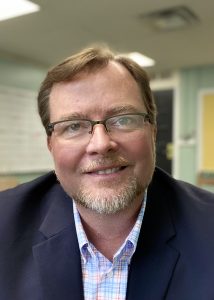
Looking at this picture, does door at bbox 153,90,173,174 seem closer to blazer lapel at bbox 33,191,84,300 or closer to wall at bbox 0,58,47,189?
wall at bbox 0,58,47,189

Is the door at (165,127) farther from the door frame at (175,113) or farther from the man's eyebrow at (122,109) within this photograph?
the man's eyebrow at (122,109)

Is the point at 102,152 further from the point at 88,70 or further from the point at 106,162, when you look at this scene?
the point at 88,70

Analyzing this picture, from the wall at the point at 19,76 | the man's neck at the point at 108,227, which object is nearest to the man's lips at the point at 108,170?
the man's neck at the point at 108,227

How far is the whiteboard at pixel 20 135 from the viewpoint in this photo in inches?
155

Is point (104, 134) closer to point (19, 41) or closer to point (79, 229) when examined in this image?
point (79, 229)

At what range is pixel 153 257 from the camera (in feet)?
2.97

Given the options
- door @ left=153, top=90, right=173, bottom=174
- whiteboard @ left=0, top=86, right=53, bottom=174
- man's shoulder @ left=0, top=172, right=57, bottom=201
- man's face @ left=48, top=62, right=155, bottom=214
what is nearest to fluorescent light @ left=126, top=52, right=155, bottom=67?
door @ left=153, top=90, right=173, bottom=174

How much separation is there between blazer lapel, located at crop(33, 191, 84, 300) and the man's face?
0.12 meters

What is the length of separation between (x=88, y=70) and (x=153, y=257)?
19.6 inches

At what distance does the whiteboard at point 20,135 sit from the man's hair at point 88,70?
2788 millimetres

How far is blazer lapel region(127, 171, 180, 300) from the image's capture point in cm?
86

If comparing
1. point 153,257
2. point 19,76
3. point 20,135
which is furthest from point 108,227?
point 19,76

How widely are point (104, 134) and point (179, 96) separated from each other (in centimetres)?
401

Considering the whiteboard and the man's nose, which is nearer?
the man's nose
